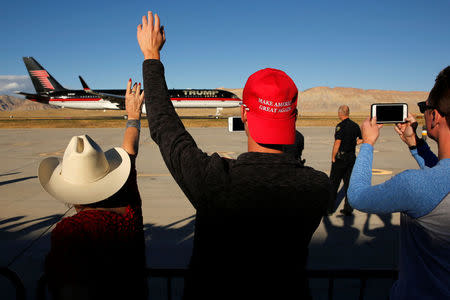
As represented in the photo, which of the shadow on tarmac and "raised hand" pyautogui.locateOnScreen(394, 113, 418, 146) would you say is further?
the shadow on tarmac

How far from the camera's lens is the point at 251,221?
43.9 inches

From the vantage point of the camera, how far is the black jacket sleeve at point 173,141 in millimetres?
1179

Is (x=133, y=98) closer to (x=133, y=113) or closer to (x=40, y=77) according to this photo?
(x=133, y=113)

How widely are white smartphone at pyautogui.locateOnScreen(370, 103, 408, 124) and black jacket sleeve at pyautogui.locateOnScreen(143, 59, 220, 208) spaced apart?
1.31 m

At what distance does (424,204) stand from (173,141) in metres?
1.10

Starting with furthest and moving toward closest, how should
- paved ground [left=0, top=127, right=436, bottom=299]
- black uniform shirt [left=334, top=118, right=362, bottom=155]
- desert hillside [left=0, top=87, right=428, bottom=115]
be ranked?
desert hillside [left=0, top=87, right=428, bottom=115]
black uniform shirt [left=334, top=118, right=362, bottom=155]
paved ground [left=0, top=127, right=436, bottom=299]

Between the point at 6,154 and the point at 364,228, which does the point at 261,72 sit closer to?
the point at 364,228

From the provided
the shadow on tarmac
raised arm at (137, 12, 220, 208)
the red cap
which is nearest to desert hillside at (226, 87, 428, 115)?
the shadow on tarmac

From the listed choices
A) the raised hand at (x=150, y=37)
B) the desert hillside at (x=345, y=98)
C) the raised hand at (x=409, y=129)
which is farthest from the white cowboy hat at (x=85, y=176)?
the desert hillside at (x=345, y=98)

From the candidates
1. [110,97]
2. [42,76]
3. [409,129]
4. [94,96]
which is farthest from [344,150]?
[42,76]

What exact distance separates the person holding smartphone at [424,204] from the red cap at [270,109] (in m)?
0.54

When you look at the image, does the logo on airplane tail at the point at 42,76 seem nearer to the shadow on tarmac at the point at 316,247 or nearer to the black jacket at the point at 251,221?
the shadow on tarmac at the point at 316,247

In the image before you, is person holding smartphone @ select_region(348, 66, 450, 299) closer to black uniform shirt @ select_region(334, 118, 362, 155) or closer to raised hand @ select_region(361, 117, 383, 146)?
raised hand @ select_region(361, 117, 383, 146)

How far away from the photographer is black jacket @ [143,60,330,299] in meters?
1.11
